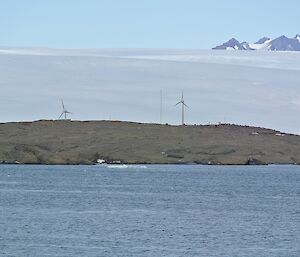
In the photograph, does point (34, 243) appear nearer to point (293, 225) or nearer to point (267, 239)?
point (267, 239)

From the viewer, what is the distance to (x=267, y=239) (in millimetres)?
68375

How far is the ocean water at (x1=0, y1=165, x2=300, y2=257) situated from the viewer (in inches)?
2422

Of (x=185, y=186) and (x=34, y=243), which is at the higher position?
(x=34, y=243)

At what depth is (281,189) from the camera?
144 m

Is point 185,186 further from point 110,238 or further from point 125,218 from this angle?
point 110,238

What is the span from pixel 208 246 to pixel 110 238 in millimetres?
6957

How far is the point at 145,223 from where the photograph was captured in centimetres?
7644

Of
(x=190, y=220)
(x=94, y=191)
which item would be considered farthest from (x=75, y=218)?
(x=94, y=191)

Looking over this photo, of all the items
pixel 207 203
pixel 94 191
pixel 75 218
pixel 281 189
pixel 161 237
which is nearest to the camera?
pixel 161 237

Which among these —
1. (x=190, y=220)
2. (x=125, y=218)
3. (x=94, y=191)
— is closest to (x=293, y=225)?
(x=190, y=220)

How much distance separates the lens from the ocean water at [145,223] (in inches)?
2422

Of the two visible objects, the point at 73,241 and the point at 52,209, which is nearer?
the point at 73,241

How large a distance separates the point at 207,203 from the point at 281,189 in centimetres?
4242

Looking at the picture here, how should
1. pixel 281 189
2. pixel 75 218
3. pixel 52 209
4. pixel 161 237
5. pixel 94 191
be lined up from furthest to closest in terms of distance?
pixel 281 189 → pixel 94 191 → pixel 52 209 → pixel 75 218 → pixel 161 237
